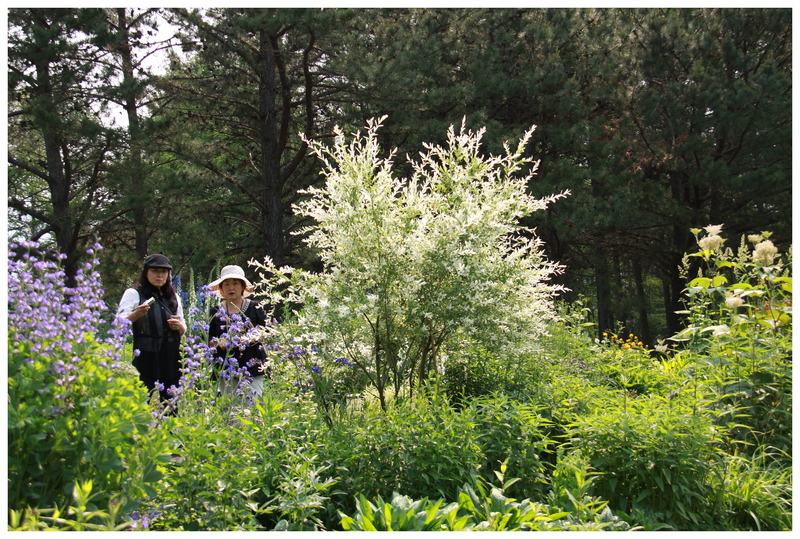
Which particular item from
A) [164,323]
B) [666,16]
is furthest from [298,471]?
[666,16]

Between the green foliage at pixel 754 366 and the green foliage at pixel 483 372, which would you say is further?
the green foliage at pixel 483 372

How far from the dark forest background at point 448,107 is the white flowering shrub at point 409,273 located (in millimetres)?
6983

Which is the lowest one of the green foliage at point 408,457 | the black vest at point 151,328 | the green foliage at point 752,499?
the green foliage at point 752,499

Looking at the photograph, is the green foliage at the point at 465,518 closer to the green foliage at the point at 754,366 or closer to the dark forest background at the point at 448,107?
the green foliage at the point at 754,366

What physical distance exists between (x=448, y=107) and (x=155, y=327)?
9494 mm

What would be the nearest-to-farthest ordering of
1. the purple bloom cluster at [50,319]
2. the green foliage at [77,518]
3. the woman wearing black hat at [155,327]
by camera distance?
the green foliage at [77,518] < the purple bloom cluster at [50,319] < the woman wearing black hat at [155,327]

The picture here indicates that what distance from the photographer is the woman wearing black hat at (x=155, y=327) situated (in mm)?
4340

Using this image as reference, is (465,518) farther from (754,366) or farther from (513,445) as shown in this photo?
(754,366)

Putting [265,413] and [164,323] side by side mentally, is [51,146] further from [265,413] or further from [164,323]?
[265,413]

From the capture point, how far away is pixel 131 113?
12555 millimetres

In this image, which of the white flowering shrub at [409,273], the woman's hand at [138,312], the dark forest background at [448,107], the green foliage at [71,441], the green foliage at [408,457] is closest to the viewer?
the green foliage at [71,441]

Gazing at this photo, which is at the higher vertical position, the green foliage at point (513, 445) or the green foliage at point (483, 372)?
the green foliage at point (483, 372)

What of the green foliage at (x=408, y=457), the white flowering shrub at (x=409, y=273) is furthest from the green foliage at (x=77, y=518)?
the white flowering shrub at (x=409, y=273)

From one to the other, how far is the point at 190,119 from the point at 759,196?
38.0 ft
